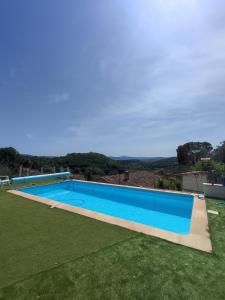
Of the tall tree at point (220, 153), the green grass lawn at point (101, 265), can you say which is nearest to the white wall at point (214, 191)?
the green grass lawn at point (101, 265)

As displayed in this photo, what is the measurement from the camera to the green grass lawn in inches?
98.2

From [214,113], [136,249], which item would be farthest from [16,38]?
[214,113]

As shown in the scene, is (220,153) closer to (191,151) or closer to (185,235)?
(191,151)

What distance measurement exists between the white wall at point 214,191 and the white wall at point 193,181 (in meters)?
1.42

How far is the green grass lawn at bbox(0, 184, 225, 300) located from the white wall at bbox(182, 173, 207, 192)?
5.42 m

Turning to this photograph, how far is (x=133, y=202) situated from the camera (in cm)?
952

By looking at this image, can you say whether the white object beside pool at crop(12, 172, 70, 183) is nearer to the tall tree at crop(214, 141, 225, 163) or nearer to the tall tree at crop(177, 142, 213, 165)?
the tall tree at crop(214, 141, 225, 163)

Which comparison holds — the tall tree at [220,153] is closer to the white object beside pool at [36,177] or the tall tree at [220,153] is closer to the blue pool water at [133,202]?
the blue pool water at [133,202]

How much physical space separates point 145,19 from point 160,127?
12542 millimetres

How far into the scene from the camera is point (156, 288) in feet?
8.38

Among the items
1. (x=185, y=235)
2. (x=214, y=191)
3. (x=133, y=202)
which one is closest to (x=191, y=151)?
(x=214, y=191)

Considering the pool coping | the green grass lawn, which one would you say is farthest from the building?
the green grass lawn

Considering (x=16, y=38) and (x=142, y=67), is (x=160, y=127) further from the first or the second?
(x=16, y=38)

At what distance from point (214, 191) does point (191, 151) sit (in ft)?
77.2
